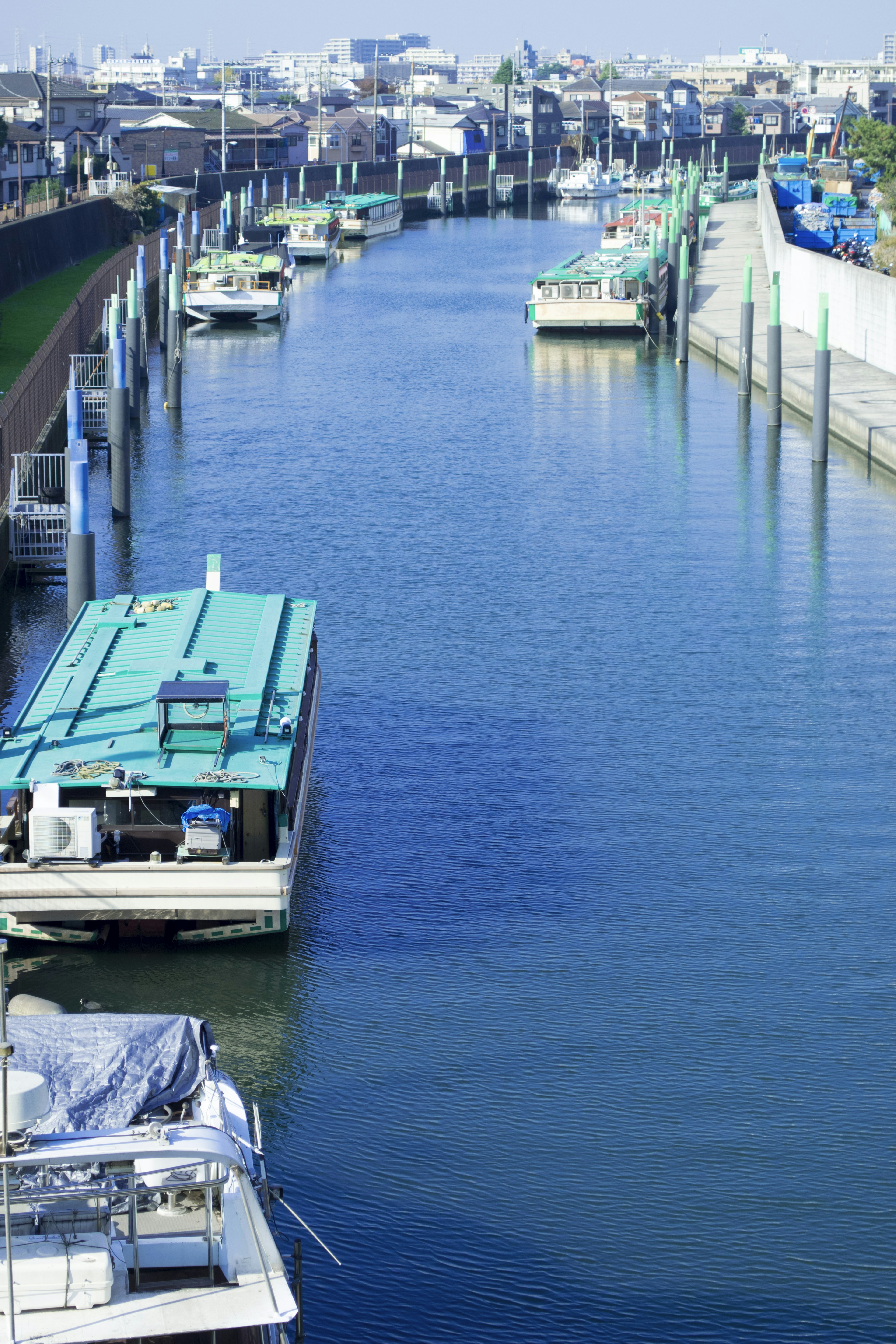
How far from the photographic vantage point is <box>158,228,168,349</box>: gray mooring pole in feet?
179

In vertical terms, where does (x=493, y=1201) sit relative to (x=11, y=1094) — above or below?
below

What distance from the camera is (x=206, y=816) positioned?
55.2 feet

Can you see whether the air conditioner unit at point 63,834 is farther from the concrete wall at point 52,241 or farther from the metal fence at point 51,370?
the concrete wall at point 52,241

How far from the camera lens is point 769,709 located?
25.2 meters

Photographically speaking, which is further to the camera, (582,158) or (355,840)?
(582,158)

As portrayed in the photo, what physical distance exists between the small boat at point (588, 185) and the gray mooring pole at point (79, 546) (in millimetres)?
131010

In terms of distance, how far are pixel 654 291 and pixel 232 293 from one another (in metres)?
16.3

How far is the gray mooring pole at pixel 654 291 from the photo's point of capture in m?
65.0

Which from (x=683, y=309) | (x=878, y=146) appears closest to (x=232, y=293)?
(x=683, y=309)

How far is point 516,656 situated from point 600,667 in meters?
1.36

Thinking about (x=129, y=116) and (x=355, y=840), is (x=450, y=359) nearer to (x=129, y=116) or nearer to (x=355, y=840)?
(x=355, y=840)

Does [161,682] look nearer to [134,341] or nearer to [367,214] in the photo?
[134,341]

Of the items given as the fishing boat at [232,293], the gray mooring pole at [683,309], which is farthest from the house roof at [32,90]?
the gray mooring pole at [683,309]

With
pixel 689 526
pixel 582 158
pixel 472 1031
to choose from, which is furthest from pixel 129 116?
pixel 472 1031
